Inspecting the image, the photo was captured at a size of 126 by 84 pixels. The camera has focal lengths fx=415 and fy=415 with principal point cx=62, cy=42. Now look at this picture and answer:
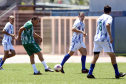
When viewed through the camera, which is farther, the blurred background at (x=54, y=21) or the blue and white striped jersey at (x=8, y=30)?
the blurred background at (x=54, y=21)

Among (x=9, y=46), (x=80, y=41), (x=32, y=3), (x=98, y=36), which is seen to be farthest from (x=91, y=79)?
(x=32, y=3)

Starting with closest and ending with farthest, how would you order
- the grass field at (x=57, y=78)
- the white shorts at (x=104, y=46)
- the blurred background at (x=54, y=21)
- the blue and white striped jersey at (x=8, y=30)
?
the grass field at (x=57, y=78)
the white shorts at (x=104, y=46)
the blue and white striped jersey at (x=8, y=30)
the blurred background at (x=54, y=21)

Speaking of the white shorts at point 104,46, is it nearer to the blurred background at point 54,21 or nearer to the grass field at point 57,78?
the grass field at point 57,78

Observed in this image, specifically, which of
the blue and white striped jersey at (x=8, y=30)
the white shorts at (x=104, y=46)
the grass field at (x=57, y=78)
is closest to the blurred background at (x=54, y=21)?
the blue and white striped jersey at (x=8, y=30)

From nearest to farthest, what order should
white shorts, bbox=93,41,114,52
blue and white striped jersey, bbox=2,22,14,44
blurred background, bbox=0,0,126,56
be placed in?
white shorts, bbox=93,41,114,52 → blue and white striped jersey, bbox=2,22,14,44 → blurred background, bbox=0,0,126,56

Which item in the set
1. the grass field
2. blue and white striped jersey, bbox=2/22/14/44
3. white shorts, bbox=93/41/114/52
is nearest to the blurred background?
blue and white striped jersey, bbox=2/22/14/44

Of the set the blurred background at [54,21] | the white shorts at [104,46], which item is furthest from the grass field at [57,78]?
the blurred background at [54,21]

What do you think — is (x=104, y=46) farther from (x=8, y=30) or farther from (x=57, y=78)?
A: (x=8, y=30)

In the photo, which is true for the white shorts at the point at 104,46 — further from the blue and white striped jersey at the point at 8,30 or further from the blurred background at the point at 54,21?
the blurred background at the point at 54,21

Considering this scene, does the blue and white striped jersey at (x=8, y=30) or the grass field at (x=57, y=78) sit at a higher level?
the blue and white striped jersey at (x=8, y=30)

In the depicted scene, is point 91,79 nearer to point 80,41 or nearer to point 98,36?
point 98,36

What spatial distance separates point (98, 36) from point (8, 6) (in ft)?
70.7

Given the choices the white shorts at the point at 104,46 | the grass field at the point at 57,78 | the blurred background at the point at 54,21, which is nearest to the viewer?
the grass field at the point at 57,78

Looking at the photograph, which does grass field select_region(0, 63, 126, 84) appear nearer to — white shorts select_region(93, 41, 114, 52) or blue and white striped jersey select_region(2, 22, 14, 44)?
white shorts select_region(93, 41, 114, 52)
